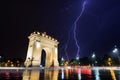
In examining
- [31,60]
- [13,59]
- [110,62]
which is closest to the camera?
[31,60]

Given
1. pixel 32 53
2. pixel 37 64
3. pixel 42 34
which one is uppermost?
pixel 42 34

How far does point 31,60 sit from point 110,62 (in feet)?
149

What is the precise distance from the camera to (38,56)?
46.5 meters

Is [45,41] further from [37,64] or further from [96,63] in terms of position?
[96,63]

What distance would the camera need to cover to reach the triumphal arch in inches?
1756

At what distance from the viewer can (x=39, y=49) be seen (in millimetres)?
46969

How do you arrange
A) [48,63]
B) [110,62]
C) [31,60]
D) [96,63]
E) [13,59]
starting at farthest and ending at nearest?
[13,59] < [96,63] < [110,62] < [48,63] < [31,60]

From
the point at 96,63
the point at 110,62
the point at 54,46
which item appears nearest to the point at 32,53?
the point at 54,46

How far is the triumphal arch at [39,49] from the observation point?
44594 millimetres

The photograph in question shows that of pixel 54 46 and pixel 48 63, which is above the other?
pixel 54 46

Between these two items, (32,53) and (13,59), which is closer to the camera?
(32,53)

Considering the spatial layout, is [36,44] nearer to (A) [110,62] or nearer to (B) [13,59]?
(A) [110,62]

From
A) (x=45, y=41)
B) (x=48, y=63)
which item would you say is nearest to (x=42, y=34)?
(x=45, y=41)

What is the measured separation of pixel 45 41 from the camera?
164ft
